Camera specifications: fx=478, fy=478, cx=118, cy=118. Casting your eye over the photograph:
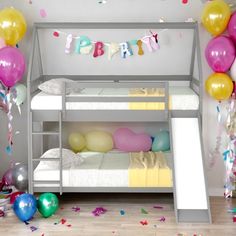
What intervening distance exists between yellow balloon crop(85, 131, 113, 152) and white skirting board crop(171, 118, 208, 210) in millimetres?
799

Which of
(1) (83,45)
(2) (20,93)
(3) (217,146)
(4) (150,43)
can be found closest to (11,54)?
(2) (20,93)

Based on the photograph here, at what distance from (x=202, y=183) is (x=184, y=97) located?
741mm

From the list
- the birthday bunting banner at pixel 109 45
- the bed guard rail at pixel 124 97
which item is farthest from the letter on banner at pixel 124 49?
the bed guard rail at pixel 124 97

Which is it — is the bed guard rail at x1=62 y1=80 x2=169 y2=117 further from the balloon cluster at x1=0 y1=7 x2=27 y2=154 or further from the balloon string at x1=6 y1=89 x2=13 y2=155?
the balloon string at x1=6 y1=89 x2=13 y2=155

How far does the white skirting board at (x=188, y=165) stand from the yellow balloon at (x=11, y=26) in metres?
1.53

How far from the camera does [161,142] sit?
4.59 metres

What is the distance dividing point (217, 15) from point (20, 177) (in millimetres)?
2229

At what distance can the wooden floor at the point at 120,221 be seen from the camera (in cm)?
361

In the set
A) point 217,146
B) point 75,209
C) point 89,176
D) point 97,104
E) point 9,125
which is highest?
point 97,104

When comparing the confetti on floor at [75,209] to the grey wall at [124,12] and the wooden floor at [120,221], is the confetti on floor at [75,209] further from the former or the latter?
the grey wall at [124,12]

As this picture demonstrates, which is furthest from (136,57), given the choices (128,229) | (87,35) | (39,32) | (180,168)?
(128,229)

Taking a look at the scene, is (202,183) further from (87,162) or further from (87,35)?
(87,35)

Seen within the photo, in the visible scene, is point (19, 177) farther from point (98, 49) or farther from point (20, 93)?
point (98, 49)

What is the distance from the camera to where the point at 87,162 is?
4.29m
